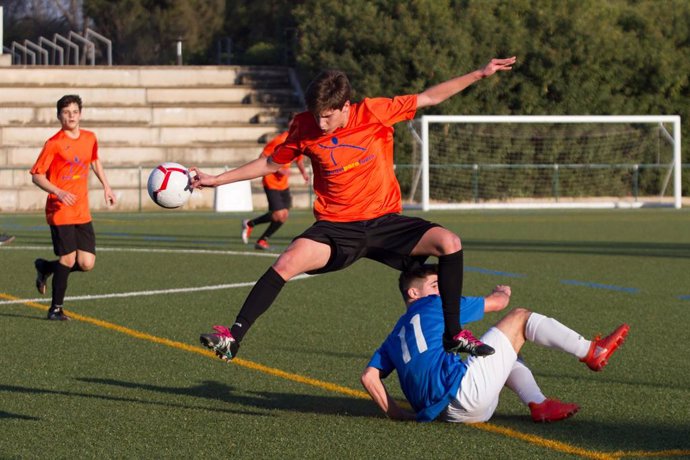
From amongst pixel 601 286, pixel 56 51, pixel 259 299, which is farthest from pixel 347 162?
pixel 56 51

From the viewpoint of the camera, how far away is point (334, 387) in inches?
284

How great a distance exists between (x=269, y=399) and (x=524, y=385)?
1.47m

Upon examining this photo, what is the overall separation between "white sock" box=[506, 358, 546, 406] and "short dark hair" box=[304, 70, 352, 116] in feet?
5.38

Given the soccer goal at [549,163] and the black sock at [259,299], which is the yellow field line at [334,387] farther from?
the soccer goal at [549,163]

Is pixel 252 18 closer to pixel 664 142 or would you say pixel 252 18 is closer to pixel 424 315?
pixel 664 142

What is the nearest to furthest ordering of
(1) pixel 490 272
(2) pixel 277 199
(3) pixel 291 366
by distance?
(3) pixel 291 366, (1) pixel 490 272, (2) pixel 277 199

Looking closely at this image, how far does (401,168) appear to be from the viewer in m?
33.4

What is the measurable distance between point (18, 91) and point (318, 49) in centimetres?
884

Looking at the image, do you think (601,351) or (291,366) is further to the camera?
(291,366)

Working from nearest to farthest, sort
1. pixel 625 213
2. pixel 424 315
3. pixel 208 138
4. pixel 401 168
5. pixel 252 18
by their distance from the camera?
pixel 424 315, pixel 625 213, pixel 401 168, pixel 208 138, pixel 252 18

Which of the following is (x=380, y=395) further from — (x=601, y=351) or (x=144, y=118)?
(x=144, y=118)

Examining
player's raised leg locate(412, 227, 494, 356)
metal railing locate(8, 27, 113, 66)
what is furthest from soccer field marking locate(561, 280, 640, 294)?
metal railing locate(8, 27, 113, 66)

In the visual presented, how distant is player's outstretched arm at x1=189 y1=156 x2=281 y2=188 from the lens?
6758 mm

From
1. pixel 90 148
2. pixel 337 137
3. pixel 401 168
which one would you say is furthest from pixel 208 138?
pixel 337 137
